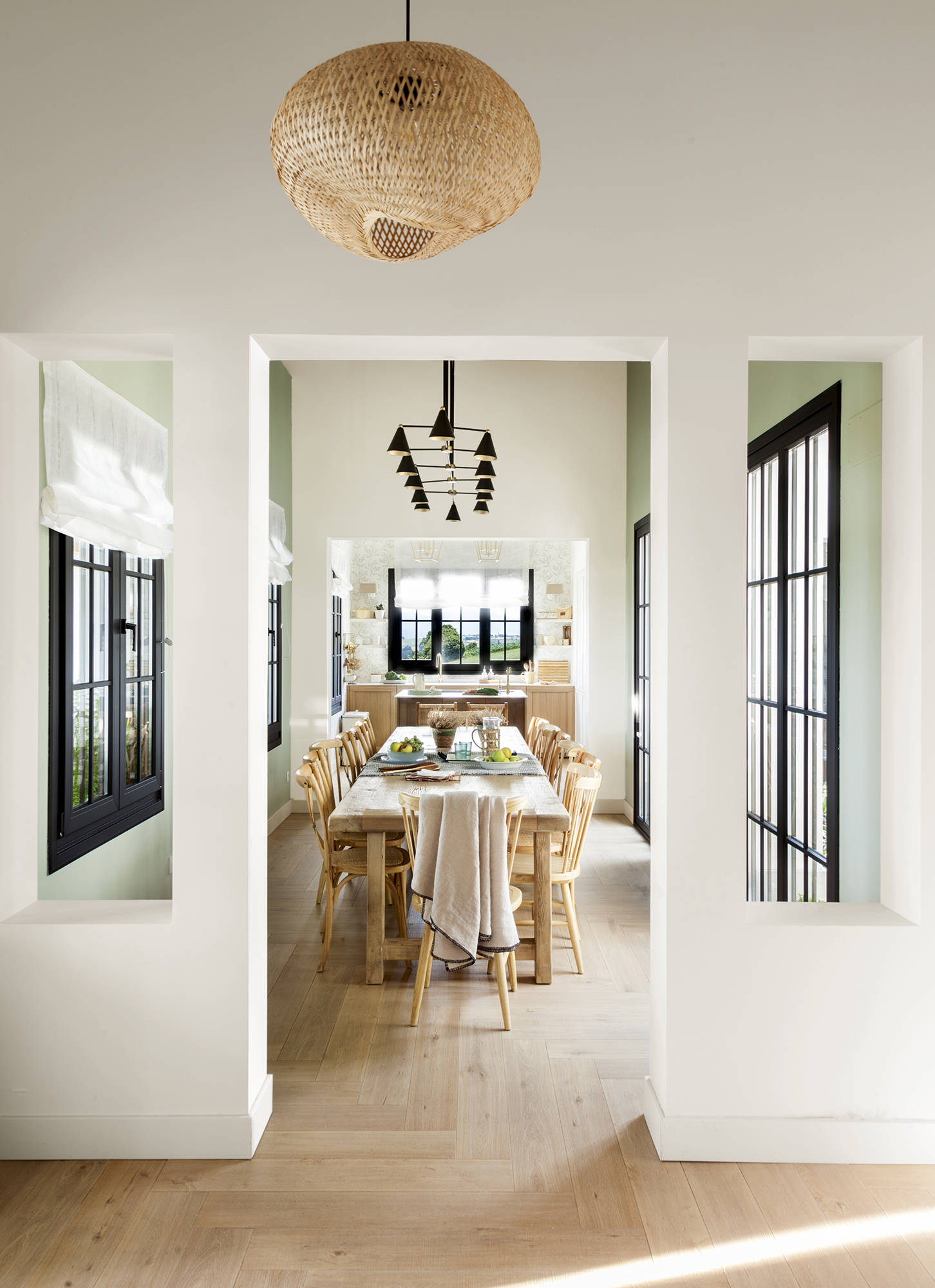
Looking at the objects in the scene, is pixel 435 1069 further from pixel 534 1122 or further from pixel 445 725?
pixel 445 725

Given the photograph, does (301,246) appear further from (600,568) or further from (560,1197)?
(600,568)

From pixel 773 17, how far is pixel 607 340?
1051 mm

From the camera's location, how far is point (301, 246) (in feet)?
7.55

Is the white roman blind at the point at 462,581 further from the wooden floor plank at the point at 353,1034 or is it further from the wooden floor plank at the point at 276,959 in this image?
the wooden floor plank at the point at 353,1034

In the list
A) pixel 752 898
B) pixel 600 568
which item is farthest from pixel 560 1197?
pixel 600 568

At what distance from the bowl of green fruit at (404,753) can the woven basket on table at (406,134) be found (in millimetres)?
3515

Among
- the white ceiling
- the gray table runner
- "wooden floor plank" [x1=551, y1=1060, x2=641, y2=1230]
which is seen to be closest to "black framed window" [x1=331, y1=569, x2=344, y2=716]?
the gray table runner

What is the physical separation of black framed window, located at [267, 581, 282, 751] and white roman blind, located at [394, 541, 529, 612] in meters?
3.83

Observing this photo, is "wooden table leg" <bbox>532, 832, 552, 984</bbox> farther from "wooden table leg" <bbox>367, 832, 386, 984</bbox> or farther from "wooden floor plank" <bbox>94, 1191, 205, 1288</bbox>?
"wooden floor plank" <bbox>94, 1191, 205, 1288</bbox>

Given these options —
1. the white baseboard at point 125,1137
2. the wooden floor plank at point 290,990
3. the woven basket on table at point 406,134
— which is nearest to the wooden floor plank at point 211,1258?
the white baseboard at point 125,1137

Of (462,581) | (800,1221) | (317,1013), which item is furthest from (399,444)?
(462,581)

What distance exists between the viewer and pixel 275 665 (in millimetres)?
6480

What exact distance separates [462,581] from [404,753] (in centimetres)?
592

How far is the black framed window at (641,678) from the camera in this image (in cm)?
614
